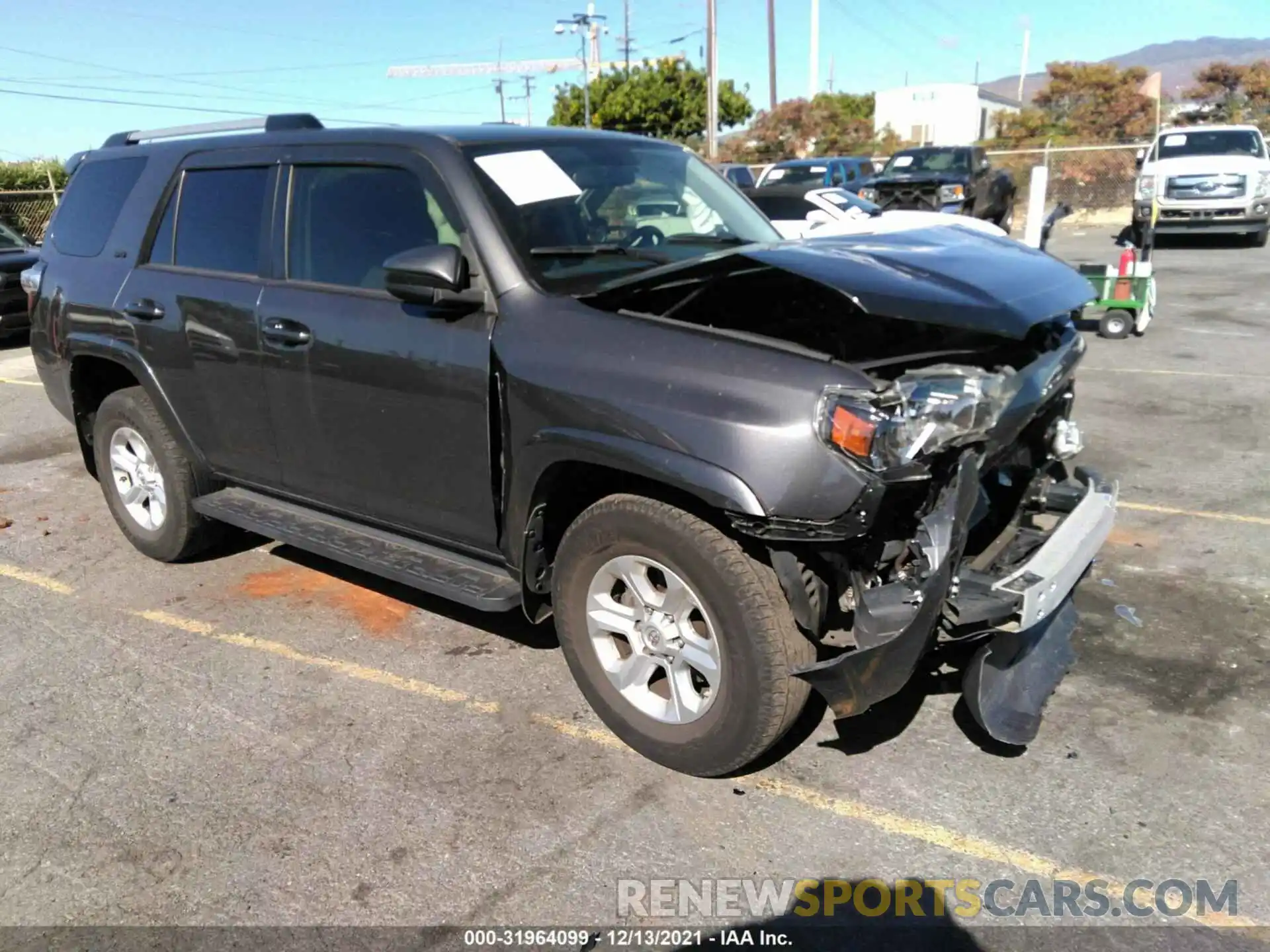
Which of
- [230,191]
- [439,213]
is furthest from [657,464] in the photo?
[230,191]

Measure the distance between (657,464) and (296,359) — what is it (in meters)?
1.84

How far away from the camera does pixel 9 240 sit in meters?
13.4

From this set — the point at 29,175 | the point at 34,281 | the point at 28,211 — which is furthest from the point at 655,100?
the point at 34,281

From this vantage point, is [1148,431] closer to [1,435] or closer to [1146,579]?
[1146,579]

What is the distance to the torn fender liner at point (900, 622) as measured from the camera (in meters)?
2.71

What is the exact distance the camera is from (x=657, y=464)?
9.40 feet

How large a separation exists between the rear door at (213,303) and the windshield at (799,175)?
16.7 m

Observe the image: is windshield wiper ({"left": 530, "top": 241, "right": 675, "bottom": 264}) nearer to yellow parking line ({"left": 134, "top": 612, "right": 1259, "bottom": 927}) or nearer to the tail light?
yellow parking line ({"left": 134, "top": 612, "right": 1259, "bottom": 927})

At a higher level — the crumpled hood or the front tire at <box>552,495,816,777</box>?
the crumpled hood

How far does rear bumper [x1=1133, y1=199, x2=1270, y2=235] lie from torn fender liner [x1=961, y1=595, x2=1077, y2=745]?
16.4m

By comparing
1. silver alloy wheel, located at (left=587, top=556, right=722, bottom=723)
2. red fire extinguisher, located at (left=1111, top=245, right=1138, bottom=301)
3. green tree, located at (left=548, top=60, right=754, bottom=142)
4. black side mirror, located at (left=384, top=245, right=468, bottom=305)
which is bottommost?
silver alloy wheel, located at (left=587, top=556, right=722, bottom=723)

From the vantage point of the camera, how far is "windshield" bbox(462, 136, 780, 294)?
3.50 meters

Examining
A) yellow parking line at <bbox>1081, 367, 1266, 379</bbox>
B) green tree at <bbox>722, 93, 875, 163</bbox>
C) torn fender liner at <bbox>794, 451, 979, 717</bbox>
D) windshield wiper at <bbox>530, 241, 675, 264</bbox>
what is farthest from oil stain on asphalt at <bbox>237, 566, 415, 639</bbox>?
green tree at <bbox>722, 93, 875, 163</bbox>

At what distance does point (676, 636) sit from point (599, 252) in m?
1.45
